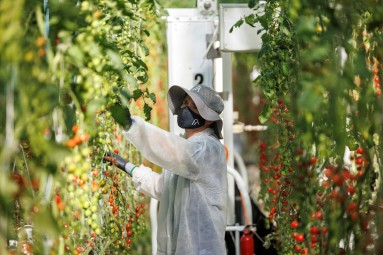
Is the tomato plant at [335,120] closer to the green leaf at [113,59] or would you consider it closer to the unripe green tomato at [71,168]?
the green leaf at [113,59]

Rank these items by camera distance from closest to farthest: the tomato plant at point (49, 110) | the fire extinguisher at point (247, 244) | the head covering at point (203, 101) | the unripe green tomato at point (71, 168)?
the tomato plant at point (49, 110) → the unripe green tomato at point (71, 168) → the head covering at point (203, 101) → the fire extinguisher at point (247, 244)

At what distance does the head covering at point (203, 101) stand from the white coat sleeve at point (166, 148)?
0.19m

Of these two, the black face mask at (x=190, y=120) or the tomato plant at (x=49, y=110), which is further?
the black face mask at (x=190, y=120)

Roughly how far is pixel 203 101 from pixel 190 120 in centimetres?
12

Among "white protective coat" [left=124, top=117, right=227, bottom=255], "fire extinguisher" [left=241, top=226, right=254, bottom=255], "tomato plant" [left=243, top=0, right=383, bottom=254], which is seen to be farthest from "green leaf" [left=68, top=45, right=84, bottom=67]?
"fire extinguisher" [left=241, top=226, right=254, bottom=255]

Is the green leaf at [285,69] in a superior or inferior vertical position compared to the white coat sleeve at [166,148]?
superior

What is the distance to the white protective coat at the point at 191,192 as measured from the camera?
12.7 feet

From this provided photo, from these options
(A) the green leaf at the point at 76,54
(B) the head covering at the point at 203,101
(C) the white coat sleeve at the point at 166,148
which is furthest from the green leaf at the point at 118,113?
(B) the head covering at the point at 203,101

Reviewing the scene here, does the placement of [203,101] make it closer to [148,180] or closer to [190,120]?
[190,120]

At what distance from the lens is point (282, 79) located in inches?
151

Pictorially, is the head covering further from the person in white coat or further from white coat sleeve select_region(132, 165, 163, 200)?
white coat sleeve select_region(132, 165, 163, 200)

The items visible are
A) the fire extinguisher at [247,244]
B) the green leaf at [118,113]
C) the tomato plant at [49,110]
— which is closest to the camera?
the tomato plant at [49,110]

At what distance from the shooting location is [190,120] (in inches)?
164

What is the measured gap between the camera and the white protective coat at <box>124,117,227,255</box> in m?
3.88
